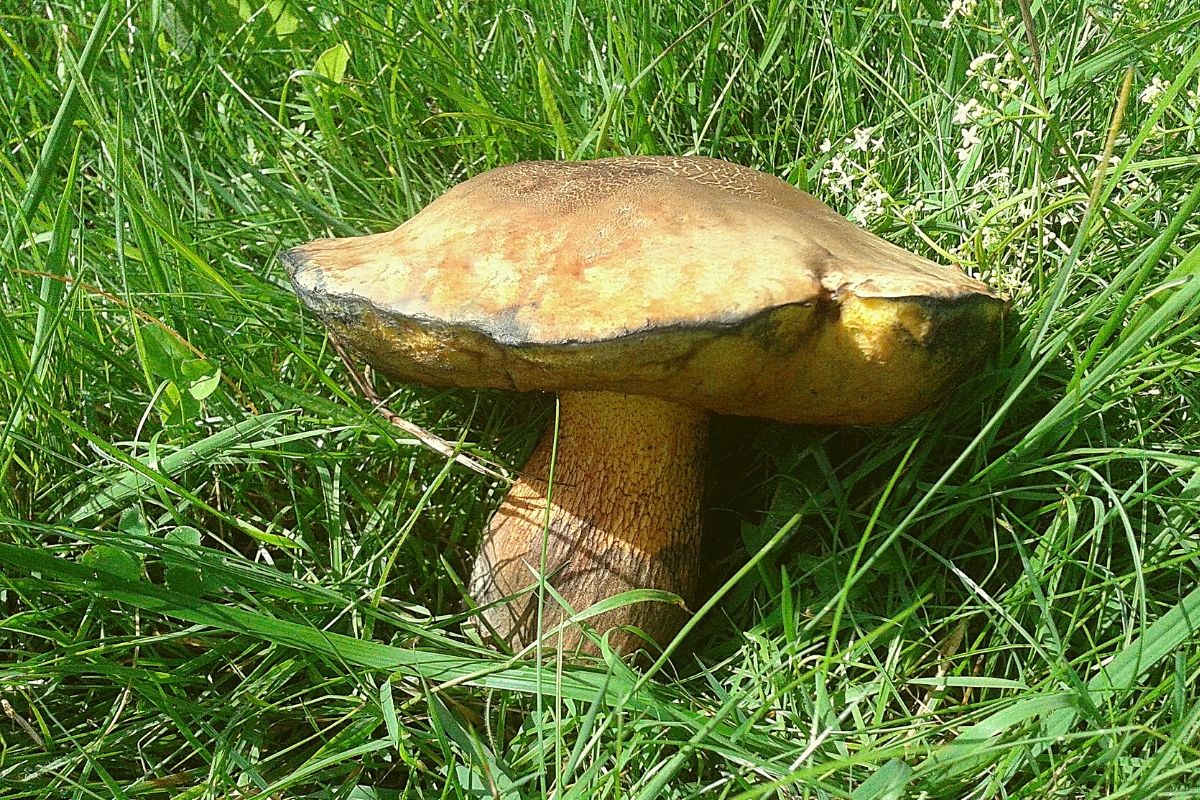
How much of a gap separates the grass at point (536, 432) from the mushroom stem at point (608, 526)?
8 centimetres

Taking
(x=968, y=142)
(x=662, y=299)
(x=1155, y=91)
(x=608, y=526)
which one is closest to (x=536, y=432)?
(x=608, y=526)

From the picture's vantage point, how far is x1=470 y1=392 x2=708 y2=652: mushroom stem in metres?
1.25

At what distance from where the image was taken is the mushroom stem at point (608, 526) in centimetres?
125

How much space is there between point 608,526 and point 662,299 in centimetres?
43

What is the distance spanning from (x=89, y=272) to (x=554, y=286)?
902 mm

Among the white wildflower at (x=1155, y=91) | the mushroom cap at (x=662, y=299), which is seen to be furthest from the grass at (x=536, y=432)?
the mushroom cap at (x=662, y=299)

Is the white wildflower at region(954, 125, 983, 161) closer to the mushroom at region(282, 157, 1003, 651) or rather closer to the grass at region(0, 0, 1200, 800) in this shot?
the grass at region(0, 0, 1200, 800)

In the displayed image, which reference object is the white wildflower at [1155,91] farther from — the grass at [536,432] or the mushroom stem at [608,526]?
the mushroom stem at [608,526]

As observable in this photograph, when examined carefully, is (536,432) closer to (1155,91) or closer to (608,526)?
(608,526)

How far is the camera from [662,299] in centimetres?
92

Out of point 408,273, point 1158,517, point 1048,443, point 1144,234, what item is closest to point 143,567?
point 408,273

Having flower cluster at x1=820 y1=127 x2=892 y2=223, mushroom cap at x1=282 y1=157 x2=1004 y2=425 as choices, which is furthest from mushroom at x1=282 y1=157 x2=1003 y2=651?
flower cluster at x1=820 y1=127 x2=892 y2=223

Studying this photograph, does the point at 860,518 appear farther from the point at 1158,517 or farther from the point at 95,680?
the point at 95,680

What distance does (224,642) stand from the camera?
45.5 inches
